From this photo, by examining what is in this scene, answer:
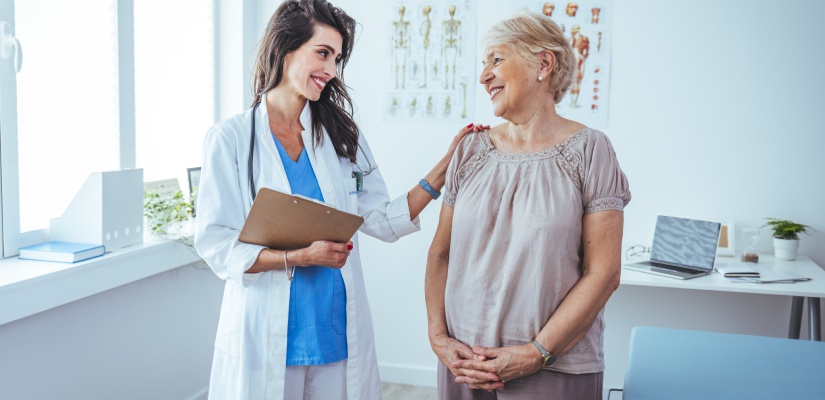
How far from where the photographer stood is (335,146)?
79.5 inches

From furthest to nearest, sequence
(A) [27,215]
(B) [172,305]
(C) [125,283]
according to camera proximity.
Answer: (B) [172,305] → (C) [125,283] → (A) [27,215]

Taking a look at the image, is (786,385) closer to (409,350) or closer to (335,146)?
(335,146)

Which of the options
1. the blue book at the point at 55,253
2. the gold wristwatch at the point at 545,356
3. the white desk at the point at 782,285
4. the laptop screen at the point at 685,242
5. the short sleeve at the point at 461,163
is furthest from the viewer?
the laptop screen at the point at 685,242

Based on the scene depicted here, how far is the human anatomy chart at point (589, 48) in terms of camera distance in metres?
3.16

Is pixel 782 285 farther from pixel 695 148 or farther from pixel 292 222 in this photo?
pixel 292 222

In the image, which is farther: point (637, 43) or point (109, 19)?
→ point (637, 43)

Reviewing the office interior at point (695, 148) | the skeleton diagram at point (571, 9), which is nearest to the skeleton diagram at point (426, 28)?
the office interior at point (695, 148)

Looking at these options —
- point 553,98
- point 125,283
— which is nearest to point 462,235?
point 553,98

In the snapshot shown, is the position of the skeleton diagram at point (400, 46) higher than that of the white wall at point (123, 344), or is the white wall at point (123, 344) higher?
the skeleton diagram at point (400, 46)

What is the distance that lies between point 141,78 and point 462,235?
71.2 inches

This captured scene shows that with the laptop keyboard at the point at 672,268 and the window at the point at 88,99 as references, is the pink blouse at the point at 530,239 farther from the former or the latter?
the window at the point at 88,99

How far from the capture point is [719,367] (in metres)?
1.92

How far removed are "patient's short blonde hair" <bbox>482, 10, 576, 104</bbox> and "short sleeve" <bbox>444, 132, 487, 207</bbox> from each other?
23 centimetres

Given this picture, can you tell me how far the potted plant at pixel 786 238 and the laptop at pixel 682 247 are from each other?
0.27 metres
